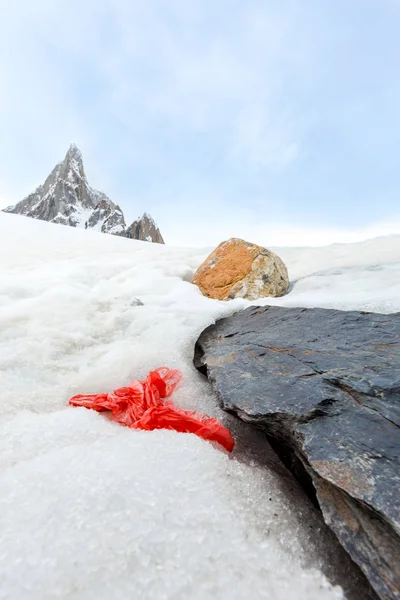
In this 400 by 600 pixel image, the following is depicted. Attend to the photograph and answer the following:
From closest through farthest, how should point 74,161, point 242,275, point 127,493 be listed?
point 127,493
point 242,275
point 74,161

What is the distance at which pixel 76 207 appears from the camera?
300 ft

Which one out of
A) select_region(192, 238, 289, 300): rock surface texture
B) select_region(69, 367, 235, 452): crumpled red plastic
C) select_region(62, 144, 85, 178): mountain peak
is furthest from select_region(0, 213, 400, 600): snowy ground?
select_region(62, 144, 85, 178): mountain peak

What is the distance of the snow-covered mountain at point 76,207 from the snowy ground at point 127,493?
261 feet

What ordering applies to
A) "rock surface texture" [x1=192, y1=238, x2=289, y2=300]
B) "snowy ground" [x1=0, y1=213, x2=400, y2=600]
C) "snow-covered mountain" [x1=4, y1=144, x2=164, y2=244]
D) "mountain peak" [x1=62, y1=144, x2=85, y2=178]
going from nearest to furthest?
"snowy ground" [x1=0, y1=213, x2=400, y2=600]
"rock surface texture" [x1=192, y1=238, x2=289, y2=300]
"snow-covered mountain" [x1=4, y1=144, x2=164, y2=244]
"mountain peak" [x1=62, y1=144, x2=85, y2=178]

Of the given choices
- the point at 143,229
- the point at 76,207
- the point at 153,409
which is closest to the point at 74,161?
the point at 76,207

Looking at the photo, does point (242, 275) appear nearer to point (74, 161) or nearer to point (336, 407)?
point (336, 407)

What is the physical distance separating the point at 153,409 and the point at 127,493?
726mm

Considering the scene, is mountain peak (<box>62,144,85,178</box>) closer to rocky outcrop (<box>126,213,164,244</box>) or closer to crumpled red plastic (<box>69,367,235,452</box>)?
rocky outcrop (<box>126,213,164,244</box>)

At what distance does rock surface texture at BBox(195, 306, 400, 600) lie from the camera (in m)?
0.99

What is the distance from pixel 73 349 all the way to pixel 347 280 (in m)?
3.69

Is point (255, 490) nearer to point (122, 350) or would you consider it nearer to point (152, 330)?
point (122, 350)

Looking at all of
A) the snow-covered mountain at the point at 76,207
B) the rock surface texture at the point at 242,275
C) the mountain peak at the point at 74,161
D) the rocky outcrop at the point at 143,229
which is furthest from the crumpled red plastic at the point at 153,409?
the mountain peak at the point at 74,161

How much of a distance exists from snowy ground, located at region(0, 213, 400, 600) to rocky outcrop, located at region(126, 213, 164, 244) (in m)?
78.5

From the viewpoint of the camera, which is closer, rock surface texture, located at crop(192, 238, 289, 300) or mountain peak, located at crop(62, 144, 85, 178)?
rock surface texture, located at crop(192, 238, 289, 300)
